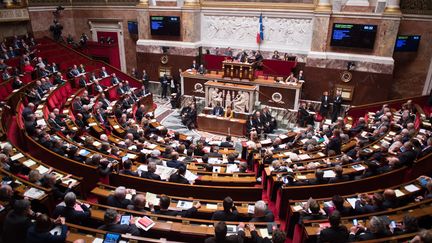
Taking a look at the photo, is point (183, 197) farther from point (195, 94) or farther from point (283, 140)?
point (195, 94)

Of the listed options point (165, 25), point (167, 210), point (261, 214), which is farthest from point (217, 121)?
point (261, 214)

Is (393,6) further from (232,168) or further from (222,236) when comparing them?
(222,236)

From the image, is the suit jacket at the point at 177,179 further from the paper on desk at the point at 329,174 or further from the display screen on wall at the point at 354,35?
the display screen on wall at the point at 354,35

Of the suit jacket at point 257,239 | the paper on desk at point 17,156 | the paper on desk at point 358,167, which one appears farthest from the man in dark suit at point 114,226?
the paper on desk at point 358,167

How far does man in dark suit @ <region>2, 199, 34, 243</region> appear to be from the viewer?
4.07m

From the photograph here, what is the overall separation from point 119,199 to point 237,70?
407 inches

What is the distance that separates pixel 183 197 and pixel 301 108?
8.55 m

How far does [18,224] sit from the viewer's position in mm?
4074

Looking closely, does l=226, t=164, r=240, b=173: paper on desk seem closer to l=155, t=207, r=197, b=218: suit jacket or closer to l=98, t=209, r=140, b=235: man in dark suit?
l=155, t=207, r=197, b=218: suit jacket

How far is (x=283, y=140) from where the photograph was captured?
10148 mm

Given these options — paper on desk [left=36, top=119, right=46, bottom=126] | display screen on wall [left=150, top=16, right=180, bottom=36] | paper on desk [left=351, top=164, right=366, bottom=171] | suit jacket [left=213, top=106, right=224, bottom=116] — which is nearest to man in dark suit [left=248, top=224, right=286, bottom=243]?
paper on desk [left=351, top=164, right=366, bottom=171]

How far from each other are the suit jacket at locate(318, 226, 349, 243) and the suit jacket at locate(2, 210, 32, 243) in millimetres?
4003

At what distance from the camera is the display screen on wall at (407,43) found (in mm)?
12945

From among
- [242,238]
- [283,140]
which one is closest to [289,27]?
[283,140]
